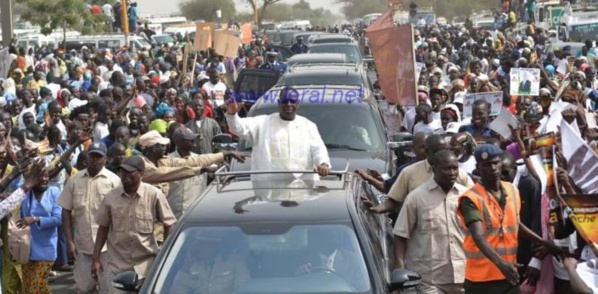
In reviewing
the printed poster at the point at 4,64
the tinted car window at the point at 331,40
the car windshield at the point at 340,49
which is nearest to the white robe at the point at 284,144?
the printed poster at the point at 4,64

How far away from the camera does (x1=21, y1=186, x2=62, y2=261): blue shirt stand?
32.4 ft

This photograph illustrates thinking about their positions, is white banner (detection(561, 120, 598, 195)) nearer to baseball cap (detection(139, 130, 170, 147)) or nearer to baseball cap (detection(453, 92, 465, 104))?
baseball cap (detection(139, 130, 170, 147))

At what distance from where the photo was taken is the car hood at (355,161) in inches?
445

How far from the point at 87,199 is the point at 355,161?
2.96 meters

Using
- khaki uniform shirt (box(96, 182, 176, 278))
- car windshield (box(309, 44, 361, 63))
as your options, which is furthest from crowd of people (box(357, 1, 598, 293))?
car windshield (box(309, 44, 361, 63))

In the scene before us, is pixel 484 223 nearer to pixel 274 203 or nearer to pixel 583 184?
pixel 583 184

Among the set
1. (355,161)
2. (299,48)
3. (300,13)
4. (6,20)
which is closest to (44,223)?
(355,161)

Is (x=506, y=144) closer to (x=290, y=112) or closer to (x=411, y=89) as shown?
(x=290, y=112)

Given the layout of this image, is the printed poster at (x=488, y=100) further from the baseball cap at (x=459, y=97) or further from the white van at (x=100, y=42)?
the white van at (x=100, y=42)

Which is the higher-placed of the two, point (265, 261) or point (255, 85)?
point (265, 261)

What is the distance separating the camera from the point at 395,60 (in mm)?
15492

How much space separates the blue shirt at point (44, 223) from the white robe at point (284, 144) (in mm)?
1553

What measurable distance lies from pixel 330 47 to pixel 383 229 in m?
21.2

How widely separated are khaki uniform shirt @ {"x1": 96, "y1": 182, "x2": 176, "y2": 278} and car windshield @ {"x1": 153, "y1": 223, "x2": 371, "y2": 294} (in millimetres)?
1851
